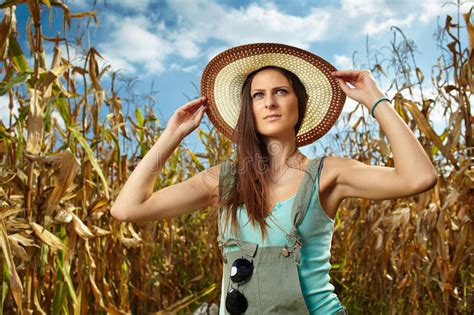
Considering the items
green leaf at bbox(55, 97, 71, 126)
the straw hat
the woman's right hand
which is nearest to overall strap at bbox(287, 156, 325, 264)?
the straw hat

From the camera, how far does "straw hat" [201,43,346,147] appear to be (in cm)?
192

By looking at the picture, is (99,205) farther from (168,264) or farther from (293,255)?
(293,255)

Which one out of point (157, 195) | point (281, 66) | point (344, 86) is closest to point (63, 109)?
point (157, 195)

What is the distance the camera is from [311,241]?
5.25ft

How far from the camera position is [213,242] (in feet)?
12.2

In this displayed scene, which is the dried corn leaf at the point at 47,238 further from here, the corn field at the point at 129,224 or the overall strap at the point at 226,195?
the overall strap at the point at 226,195

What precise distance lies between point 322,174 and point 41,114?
121 cm

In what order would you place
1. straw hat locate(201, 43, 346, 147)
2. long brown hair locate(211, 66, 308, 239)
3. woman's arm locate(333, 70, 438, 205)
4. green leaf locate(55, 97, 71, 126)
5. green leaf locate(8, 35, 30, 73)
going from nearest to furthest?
woman's arm locate(333, 70, 438, 205)
long brown hair locate(211, 66, 308, 239)
straw hat locate(201, 43, 346, 147)
green leaf locate(8, 35, 30, 73)
green leaf locate(55, 97, 71, 126)

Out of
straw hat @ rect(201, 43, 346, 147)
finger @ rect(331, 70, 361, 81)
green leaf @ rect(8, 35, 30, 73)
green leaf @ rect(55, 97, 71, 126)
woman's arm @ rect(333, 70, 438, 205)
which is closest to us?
woman's arm @ rect(333, 70, 438, 205)

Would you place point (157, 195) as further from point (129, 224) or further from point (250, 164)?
point (129, 224)

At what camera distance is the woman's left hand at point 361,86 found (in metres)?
1.70

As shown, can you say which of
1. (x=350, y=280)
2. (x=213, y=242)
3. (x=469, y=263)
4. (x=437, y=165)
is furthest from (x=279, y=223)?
(x=350, y=280)

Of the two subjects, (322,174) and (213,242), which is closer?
(322,174)

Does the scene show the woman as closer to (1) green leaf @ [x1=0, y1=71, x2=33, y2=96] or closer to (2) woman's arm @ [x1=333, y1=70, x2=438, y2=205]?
(2) woman's arm @ [x1=333, y1=70, x2=438, y2=205]
